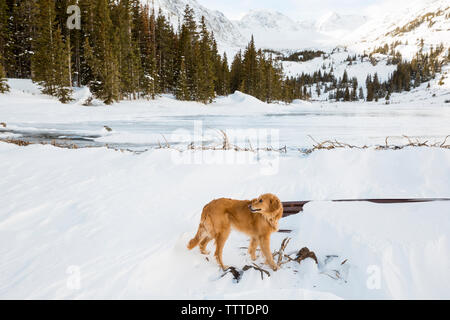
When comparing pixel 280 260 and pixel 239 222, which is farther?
pixel 280 260

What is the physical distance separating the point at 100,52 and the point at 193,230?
32.5 metres

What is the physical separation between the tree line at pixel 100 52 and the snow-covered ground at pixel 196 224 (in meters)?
25.2

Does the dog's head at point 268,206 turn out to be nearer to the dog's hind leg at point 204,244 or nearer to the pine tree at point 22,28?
the dog's hind leg at point 204,244

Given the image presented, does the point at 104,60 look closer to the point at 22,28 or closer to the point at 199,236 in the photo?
the point at 22,28

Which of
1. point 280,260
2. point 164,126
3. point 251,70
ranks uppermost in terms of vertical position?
point 251,70

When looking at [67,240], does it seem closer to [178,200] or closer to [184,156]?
[178,200]

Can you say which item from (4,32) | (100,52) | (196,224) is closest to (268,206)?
(196,224)

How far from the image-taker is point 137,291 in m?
2.54

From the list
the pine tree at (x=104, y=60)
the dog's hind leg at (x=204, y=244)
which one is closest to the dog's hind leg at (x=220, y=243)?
the dog's hind leg at (x=204, y=244)

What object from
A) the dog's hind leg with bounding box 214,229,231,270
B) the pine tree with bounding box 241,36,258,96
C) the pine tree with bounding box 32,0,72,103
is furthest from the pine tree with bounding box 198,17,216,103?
the dog's hind leg with bounding box 214,229,231,270

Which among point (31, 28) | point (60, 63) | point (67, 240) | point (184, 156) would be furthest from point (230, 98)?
point (67, 240)

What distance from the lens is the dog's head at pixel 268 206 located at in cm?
259

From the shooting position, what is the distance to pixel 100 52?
3006cm

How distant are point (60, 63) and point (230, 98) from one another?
83.6ft
